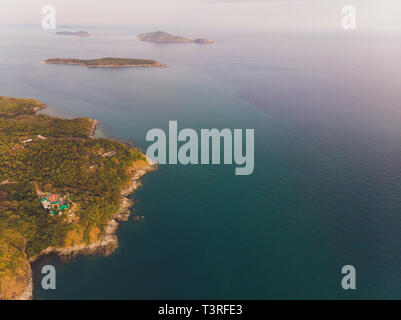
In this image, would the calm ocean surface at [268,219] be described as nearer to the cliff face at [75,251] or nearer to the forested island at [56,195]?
the cliff face at [75,251]

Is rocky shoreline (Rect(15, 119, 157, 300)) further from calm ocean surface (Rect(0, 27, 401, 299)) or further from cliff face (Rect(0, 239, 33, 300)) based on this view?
calm ocean surface (Rect(0, 27, 401, 299))

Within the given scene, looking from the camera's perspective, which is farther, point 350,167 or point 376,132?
point 376,132

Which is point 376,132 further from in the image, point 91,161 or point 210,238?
point 91,161

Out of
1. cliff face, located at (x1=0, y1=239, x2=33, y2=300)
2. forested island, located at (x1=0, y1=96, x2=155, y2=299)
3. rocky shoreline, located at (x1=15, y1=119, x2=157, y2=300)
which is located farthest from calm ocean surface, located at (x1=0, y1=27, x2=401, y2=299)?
forested island, located at (x1=0, y1=96, x2=155, y2=299)

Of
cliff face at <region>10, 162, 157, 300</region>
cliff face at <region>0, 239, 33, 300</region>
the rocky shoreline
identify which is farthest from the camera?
the rocky shoreline

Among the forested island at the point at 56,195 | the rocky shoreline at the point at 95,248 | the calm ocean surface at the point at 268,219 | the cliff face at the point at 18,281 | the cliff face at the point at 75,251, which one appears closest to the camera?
the cliff face at the point at 18,281

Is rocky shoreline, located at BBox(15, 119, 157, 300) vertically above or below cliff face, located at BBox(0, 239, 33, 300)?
above

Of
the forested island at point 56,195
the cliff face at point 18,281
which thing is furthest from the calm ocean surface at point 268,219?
the forested island at point 56,195
